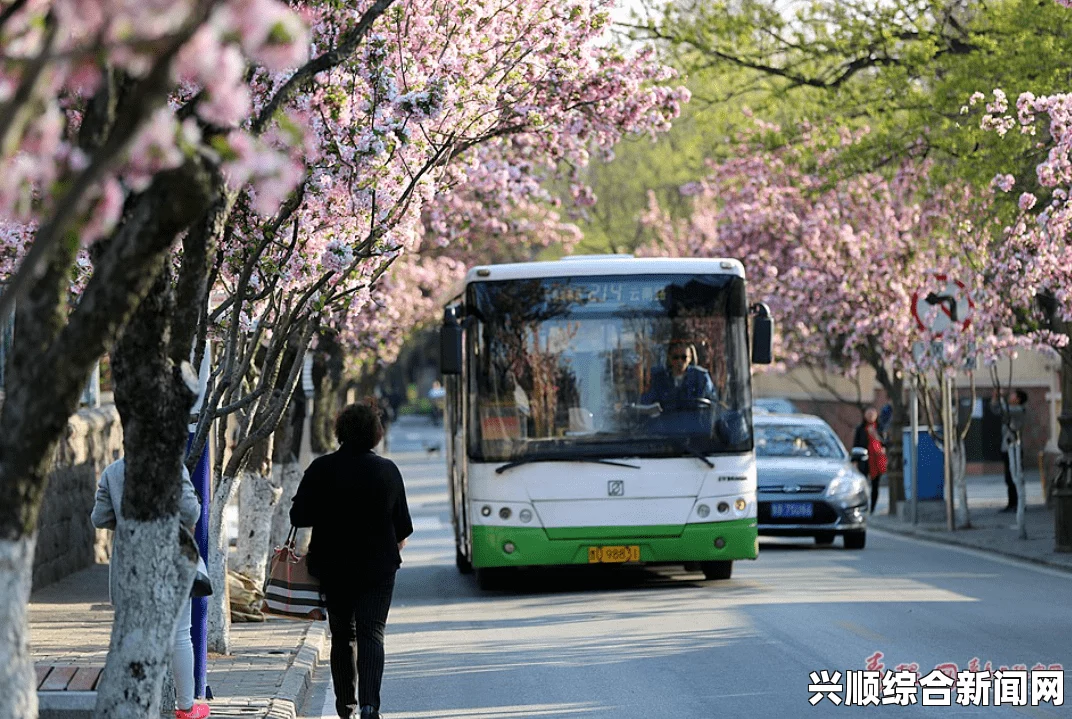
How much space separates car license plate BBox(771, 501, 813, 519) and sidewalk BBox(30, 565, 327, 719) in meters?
8.65

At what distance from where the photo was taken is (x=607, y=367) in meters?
17.3

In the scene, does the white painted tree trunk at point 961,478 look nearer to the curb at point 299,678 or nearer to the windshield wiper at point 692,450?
the windshield wiper at point 692,450

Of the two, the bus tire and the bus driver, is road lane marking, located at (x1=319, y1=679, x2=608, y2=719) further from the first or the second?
the bus tire

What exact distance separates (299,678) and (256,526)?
5.46 metres

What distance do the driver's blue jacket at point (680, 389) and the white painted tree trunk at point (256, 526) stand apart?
3.47 m

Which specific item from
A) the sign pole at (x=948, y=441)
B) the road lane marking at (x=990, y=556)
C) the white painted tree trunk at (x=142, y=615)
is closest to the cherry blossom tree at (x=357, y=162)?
the white painted tree trunk at (x=142, y=615)

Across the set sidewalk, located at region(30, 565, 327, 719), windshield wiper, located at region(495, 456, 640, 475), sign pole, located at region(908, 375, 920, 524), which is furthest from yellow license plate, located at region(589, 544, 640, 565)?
sign pole, located at region(908, 375, 920, 524)

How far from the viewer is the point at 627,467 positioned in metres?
17.2

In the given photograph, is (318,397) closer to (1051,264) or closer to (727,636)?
(1051,264)

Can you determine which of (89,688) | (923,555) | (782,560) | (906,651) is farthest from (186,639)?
(923,555)

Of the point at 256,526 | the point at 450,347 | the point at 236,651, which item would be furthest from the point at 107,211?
the point at 450,347

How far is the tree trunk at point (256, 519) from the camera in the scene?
54.7 ft

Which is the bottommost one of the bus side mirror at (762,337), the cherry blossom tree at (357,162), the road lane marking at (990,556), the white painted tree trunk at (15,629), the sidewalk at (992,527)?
the road lane marking at (990,556)

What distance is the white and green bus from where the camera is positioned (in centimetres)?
1719
